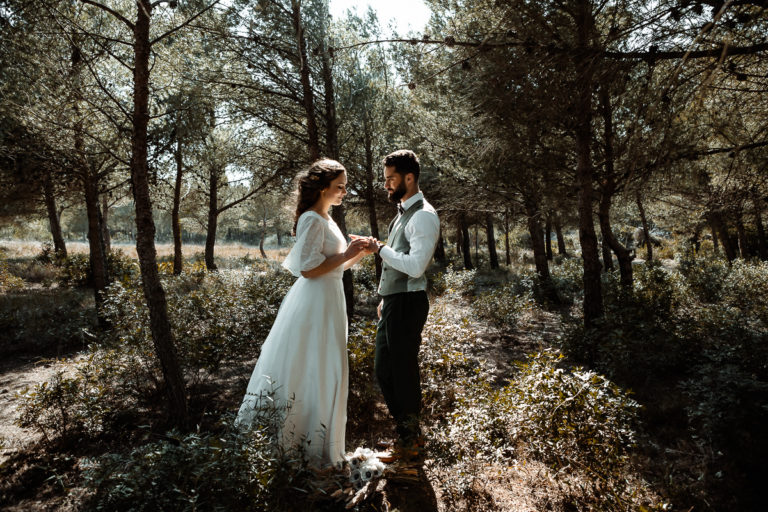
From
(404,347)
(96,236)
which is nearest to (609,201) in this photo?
(404,347)

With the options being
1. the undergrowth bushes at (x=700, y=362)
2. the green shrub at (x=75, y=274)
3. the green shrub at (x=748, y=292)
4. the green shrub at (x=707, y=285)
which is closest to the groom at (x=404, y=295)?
the undergrowth bushes at (x=700, y=362)

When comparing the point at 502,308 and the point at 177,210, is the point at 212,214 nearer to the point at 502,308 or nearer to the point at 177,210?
the point at 177,210

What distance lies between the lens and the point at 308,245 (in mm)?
2926

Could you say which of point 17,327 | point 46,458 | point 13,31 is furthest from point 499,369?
point 17,327

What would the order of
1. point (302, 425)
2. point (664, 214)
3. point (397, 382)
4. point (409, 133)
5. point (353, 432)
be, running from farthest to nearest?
point (664, 214) < point (409, 133) < point (353, 432) < point (397, 382) < point (302, 425)

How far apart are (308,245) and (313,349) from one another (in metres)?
0.78

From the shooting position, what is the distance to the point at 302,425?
2.79 meters

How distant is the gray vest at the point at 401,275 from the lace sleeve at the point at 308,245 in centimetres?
51

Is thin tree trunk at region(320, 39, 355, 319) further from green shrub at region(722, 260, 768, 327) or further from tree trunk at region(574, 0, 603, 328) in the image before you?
green shrub at region(722, 260, 768, 327)

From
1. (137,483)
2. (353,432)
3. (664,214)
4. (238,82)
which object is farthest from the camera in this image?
(664,214)

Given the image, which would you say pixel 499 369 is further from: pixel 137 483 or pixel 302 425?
pixel 137 483

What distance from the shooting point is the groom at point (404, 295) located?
279 cm

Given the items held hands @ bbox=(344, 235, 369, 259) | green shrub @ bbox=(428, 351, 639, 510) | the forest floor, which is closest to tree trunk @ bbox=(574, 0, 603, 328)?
the forest floor

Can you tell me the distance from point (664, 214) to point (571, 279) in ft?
33.3
